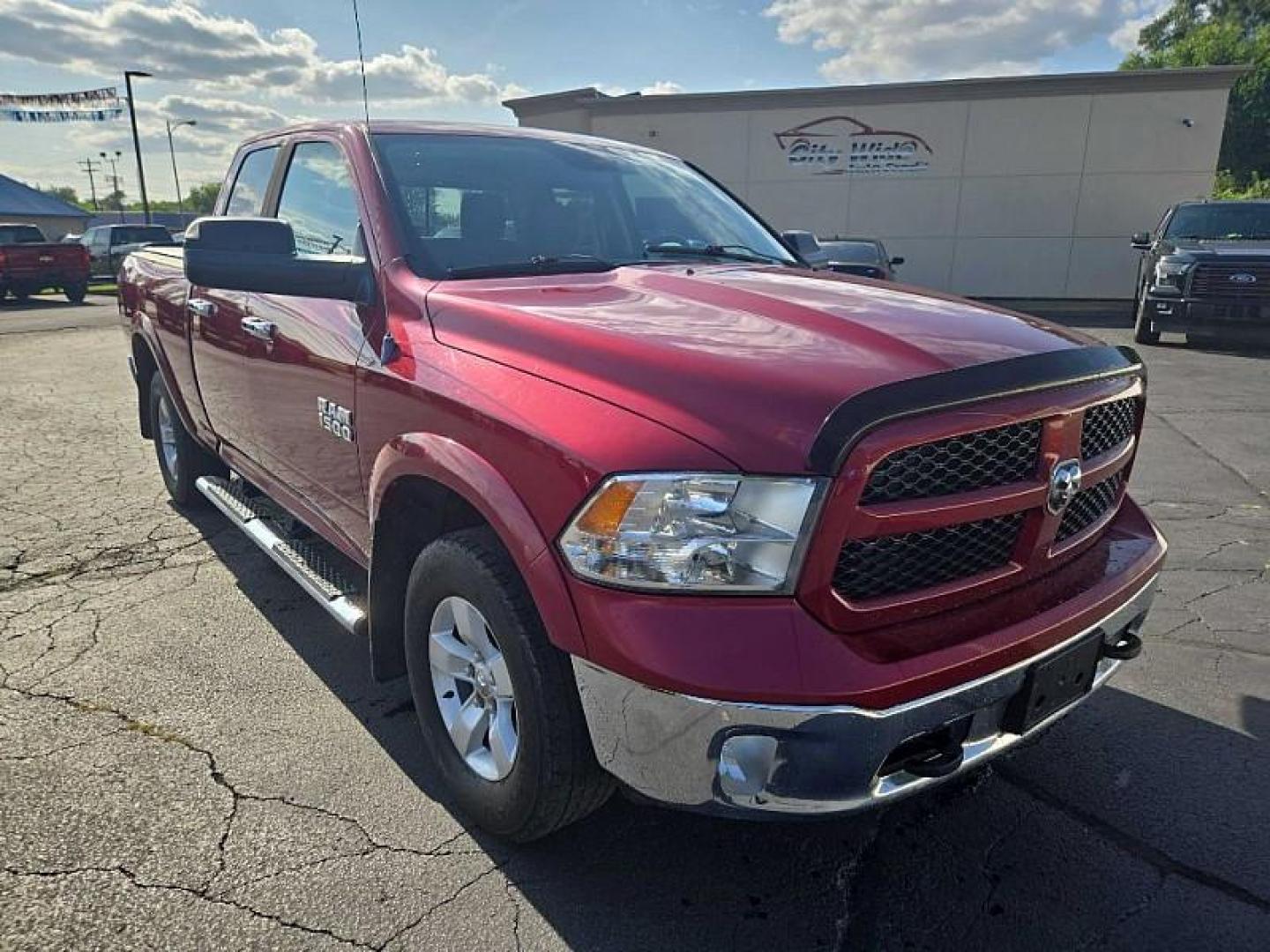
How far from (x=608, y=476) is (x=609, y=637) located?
0.33m

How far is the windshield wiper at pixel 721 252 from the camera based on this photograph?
10.6 ft

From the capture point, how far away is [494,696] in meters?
2.28

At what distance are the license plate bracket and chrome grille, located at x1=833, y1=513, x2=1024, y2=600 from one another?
26cm

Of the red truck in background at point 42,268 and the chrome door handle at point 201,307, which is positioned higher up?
the chrome door handle at point 201,307

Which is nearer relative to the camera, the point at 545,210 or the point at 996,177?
the point at 545,210

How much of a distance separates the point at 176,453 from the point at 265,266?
10.1 ft

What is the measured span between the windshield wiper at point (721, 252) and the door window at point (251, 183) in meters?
1.82

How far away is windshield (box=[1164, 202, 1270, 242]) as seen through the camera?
1211cm

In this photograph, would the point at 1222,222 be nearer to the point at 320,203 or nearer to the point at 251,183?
the point at 251,183

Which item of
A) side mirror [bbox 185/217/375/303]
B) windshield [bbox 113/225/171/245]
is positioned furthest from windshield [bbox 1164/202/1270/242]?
windshield [bbox 113/225/171/245]

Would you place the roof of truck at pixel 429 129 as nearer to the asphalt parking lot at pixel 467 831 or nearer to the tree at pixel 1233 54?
the asphalt parking lot at pixel 467 831

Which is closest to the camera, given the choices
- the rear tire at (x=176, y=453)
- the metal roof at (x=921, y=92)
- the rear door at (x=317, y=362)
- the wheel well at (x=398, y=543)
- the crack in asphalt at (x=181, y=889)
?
the crack in asphalt at (x=181, y=889)

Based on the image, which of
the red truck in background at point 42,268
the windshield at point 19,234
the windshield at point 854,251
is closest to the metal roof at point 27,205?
the windshield at point 19,234

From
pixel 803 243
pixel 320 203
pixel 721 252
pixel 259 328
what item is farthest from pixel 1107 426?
pixel 259 328
